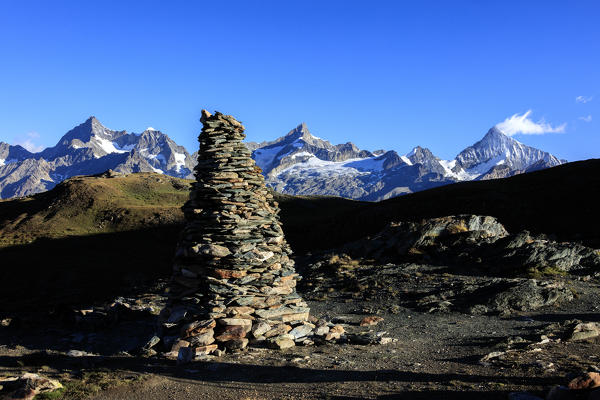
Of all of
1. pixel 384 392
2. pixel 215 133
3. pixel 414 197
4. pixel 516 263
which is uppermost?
pixel 414 197

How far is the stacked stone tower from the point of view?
16.5 metres

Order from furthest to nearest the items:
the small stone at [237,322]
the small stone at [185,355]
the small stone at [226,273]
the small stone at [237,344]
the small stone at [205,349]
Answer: the small stone at [226,273] → the small stone at [237,322] → the small stone at [237,344] → the small stone at [205,349] → the small stone at [185,355]

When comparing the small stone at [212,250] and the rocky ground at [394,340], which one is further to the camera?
the small stone at [212,250]

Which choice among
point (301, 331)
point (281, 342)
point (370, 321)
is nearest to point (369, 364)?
point (281, 342)

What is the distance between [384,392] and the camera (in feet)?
35.7

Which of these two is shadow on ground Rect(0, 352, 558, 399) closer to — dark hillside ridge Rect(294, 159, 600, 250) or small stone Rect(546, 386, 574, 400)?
small stone Rect(546, 386, 574, 400)

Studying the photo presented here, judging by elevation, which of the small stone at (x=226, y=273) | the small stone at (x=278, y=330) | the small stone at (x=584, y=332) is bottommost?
the small stone at (x=584, y=332)

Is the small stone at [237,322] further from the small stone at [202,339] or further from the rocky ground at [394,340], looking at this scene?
the rocky ground at [394,340]

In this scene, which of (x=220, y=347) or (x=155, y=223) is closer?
(x=220, y=347)

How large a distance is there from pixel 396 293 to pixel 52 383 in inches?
722

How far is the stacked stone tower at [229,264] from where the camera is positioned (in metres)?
16.5

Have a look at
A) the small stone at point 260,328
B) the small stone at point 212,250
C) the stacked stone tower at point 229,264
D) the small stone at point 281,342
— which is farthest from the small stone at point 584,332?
the small stone at point 212,250

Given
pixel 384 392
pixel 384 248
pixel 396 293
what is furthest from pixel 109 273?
pixel 384 392

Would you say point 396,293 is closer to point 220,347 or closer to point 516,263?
point 516,263
